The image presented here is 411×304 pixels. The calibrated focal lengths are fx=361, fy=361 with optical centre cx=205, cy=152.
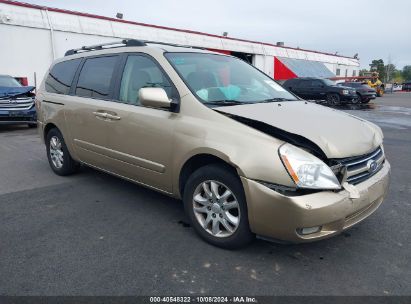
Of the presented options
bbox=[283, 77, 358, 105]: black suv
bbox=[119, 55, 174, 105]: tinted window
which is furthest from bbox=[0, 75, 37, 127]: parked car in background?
bbox=[283, 77, 358, 105]: black suv

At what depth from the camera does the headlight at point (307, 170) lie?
259 cm

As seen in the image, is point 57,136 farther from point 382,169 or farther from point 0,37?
point 0,37

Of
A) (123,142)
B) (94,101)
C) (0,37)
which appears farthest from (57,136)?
(0,37)

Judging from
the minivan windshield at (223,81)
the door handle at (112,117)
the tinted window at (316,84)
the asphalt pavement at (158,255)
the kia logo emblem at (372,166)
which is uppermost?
the minivan windshield at (223,81)

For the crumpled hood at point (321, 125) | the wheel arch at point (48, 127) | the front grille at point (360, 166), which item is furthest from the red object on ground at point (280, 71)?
the front grille at point (360, 166)

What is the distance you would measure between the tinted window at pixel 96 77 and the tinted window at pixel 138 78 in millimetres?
279

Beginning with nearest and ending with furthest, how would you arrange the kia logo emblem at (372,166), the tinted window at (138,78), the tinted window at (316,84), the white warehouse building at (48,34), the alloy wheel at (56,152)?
the kia logo emblem at (372,166), the tinted window at (138,78), the alloy wheel at (56,152), the white warehouse building at (48,34), the tinted window at (316,84)

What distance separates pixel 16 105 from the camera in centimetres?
984

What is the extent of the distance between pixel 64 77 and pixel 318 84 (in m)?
16.5

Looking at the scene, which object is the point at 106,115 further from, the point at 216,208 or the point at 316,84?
the point at 316,84

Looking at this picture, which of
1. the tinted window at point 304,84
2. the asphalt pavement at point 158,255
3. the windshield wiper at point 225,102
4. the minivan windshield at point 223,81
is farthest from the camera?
the tinted window at point 304,84

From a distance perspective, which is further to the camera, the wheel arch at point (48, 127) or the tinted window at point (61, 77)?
the wheel arch at point (48, 127)

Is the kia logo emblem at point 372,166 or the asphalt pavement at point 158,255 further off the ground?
the kia logo emblem at point 372,166

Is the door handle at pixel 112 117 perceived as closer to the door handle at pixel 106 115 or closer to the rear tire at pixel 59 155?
the door handle at pixel 106 115
